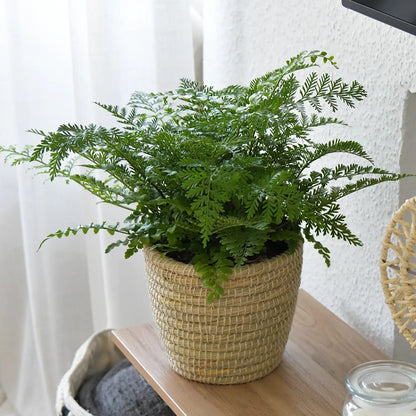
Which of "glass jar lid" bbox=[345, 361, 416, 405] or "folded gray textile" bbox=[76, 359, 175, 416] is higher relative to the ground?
"glass jar lid" bbox=[345, 361, 416, 405]

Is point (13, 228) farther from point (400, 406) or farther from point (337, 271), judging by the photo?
point (400, 406)

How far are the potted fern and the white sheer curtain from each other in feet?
1.68

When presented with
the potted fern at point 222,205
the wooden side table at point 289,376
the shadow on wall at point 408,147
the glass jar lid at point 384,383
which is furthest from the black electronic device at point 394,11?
the wooden side table at point 289,376

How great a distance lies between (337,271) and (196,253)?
1.34 feet

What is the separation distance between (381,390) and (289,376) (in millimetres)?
239

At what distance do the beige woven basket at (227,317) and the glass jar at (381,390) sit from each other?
6.4 inches

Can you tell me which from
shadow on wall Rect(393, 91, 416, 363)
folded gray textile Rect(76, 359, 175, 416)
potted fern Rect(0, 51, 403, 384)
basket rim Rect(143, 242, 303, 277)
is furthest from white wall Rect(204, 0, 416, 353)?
folded gray textile Rect(76, 359, 175, 416)

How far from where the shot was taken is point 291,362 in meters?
1.11

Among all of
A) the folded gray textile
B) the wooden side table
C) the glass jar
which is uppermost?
the glass jar

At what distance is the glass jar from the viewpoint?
0.81 meters

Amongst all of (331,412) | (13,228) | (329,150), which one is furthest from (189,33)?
(331,412)

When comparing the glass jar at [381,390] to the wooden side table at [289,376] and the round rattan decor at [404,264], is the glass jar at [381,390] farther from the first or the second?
the wooden side table at [289,376]

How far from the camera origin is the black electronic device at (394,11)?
2.62 feet

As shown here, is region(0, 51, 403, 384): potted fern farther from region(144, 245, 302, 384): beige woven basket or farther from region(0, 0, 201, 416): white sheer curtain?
region(0, 0, 201, 416): white sheer curtain
